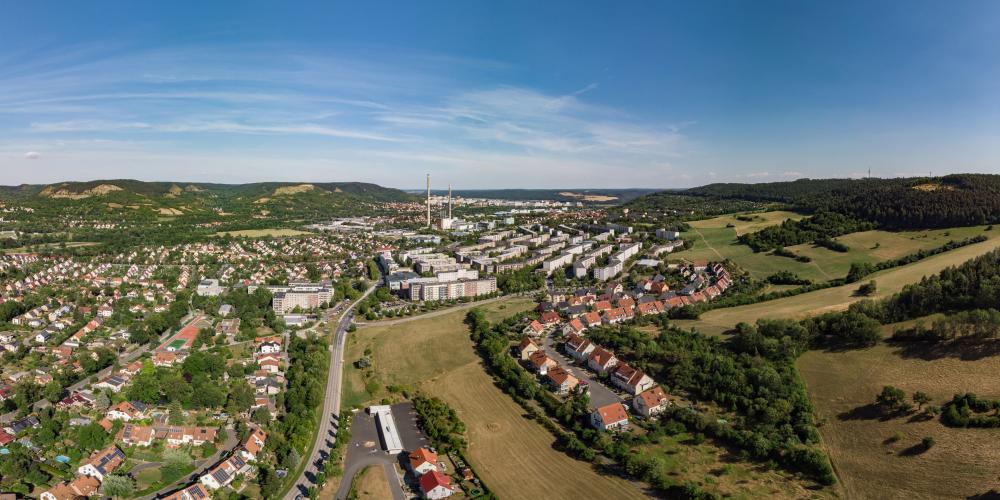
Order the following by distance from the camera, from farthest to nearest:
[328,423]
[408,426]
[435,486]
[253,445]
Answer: [328,423] → [408,426] → [253,445] → [435,486]

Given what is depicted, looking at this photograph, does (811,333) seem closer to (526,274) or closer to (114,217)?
(526,274)

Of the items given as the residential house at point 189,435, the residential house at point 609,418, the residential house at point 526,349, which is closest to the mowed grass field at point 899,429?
the residential house at point 609,418

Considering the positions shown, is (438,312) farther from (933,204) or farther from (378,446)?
(933,204)

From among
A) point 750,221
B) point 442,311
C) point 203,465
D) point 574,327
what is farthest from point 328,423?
point 750,221

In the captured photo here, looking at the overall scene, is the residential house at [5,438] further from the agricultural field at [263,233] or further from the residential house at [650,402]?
the agricultural field at [263,233]

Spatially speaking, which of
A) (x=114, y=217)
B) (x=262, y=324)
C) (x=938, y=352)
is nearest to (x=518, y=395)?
(x=938, y=352)

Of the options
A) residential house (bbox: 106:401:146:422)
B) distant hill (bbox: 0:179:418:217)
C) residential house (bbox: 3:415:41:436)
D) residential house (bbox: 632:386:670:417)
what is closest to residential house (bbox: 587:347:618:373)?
residential house (bbox: 632:386:670:417)

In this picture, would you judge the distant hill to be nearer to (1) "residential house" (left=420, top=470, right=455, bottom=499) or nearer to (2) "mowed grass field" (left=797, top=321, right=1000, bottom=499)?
(1) "residential house" (left=420, top=470, right=455, bottom=499)
